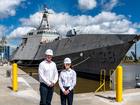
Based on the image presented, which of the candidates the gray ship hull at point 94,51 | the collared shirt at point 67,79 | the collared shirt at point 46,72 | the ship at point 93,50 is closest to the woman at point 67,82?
the collared shirt at point 67,79

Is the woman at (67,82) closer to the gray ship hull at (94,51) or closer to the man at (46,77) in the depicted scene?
the man at (46,77)

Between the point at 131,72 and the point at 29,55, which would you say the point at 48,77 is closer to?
the point at 131,72

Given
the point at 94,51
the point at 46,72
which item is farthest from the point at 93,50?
the point at 46,72

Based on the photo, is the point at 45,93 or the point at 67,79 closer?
the point at 67,79

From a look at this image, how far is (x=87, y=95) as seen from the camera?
10.1 m

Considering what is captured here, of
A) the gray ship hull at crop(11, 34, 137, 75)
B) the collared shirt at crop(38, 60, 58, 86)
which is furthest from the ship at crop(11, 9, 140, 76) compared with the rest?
the collared shirt at crop(38, 60, 58, 86)

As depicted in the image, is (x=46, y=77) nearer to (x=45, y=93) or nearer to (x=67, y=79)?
(x=45, y=93)

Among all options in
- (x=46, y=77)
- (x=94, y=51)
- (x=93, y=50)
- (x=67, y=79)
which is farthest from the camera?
(x=93, y=50)

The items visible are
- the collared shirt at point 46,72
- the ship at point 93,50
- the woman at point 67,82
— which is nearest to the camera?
the woman at point 67,82

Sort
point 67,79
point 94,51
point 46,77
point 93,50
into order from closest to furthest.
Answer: point 67,79, point 46,77, point 94,51, point 93,50

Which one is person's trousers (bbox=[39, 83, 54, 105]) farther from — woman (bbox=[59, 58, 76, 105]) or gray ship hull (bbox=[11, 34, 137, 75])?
gray ship hull (bbox=[11, 34, 137, 75])

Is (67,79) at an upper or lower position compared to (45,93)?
upper

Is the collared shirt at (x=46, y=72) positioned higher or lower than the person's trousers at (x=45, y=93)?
higher

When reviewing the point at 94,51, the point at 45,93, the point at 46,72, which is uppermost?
the point at 94,51
